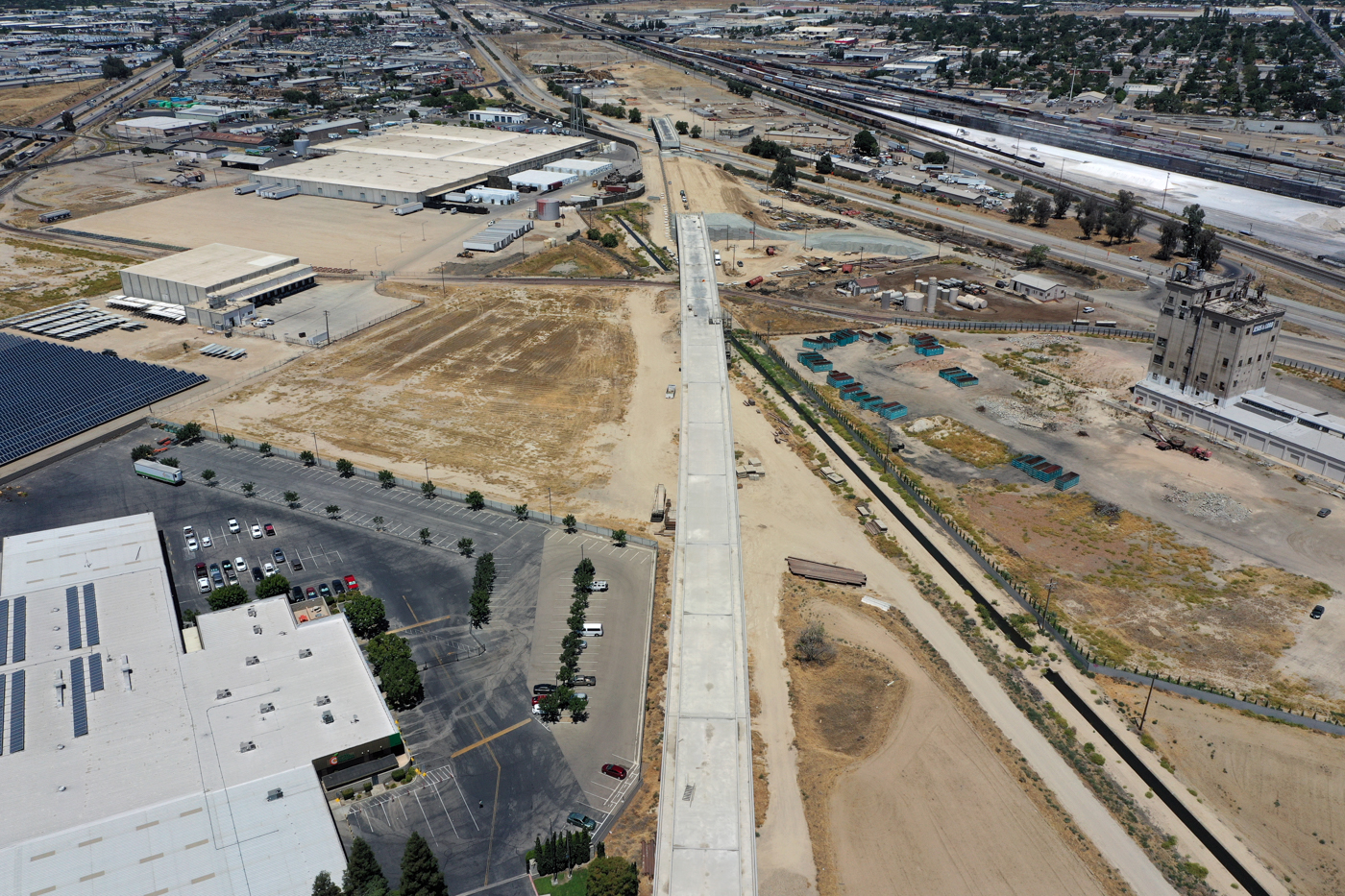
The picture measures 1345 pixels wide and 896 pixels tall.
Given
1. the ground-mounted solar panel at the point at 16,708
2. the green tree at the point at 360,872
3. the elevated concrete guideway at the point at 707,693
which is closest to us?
the green tree at the point at 360,872

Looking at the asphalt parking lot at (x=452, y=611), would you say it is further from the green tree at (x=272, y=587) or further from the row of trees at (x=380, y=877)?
the green tree at (x=272, y=587)

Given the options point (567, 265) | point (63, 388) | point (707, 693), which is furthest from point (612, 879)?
point (567, 265)

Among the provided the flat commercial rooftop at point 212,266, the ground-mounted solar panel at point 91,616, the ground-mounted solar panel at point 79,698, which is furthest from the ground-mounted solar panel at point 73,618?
the flat commercial rooftop at point 212,266

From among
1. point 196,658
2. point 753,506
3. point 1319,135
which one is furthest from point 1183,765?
point 1319,135

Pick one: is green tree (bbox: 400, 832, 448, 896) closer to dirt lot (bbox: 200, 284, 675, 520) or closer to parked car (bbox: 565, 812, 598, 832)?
parked car (bbox: 565, 812, 598, 832)

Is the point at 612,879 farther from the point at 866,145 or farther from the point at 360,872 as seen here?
the point at 866,145
